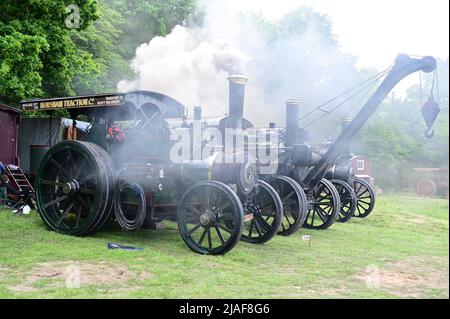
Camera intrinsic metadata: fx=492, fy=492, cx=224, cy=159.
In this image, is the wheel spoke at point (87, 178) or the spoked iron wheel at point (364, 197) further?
the spoked iron wheel at point (364, 197)

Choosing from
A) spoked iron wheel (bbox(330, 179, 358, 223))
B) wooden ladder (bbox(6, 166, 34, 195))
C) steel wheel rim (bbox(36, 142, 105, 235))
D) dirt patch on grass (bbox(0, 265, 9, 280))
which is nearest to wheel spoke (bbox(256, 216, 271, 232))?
steel wheel rim (bbox(36, 142, 105, 235))

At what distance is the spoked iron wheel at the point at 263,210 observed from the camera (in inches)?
273

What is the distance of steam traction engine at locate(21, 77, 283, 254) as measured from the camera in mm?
6305

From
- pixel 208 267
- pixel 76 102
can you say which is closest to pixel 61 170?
pixel 76 102

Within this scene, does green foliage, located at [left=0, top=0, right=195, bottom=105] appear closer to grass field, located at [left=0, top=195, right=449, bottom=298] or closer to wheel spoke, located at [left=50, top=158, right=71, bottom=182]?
wheel spoke, located at [left=50, top=158, right=71, bottom=182]

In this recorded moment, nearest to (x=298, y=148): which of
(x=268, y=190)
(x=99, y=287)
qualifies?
(x=268, y=190)

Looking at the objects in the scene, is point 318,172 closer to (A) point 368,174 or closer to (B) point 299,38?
(B) point 299,38

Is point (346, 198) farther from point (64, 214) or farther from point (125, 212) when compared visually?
point (64, 214)

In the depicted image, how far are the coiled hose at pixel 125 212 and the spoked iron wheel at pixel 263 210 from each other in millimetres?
1432

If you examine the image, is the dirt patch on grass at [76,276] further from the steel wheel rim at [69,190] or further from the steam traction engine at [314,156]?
the steam traction engine at [314,156]

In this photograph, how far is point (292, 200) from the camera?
832cm

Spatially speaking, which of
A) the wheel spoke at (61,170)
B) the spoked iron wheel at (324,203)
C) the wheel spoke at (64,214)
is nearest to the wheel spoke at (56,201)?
the wheel spoke at (64,214)

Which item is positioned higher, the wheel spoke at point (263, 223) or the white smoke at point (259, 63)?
the white smoke at point (259, 63)

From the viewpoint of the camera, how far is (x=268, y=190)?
23.6 ft
